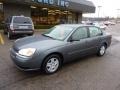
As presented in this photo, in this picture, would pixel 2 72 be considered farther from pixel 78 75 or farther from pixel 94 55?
pixel 94 55

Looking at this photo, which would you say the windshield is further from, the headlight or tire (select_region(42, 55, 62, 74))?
the headlight

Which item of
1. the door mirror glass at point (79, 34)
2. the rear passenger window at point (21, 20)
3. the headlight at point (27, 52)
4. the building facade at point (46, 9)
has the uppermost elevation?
the building facade at point (46, 9)

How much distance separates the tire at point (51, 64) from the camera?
4870 mm

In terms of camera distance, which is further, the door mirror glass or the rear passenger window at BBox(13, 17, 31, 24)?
the rear passenger window at BBox(13, 17, 31, 24)

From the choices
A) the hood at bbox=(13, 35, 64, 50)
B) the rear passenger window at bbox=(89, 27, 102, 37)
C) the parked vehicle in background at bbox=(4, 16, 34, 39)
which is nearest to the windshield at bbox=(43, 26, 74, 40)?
the hood at bbox=(13, 35, 64, 50)

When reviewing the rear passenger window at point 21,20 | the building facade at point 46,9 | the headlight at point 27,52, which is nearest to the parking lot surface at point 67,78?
the headlight at point 27,52

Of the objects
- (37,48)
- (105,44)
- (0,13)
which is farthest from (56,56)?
(0,13)

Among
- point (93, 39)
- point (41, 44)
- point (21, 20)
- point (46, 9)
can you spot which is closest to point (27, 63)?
point (41, 44)

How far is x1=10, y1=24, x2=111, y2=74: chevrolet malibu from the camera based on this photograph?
460cm

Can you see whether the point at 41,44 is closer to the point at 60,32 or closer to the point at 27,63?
the point at 27,63

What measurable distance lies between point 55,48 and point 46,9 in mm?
19793

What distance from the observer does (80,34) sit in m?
6.07

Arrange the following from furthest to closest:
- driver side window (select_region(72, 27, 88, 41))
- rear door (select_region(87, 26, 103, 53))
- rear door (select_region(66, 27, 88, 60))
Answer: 1. rear door (select_region(87, 26, 103, 53))
2. driver side window (select_region(72, 27, 88, 41))
3. rear door (select_region(66, 27, 88, 60))

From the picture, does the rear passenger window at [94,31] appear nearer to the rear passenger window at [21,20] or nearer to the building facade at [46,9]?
the rear passenger window at [21,20]
